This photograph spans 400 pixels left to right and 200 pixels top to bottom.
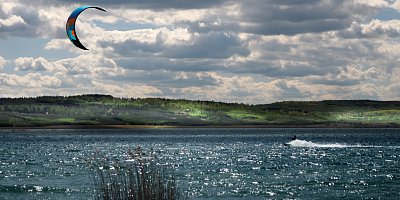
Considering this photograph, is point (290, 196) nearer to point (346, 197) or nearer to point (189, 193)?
point (346, 197)

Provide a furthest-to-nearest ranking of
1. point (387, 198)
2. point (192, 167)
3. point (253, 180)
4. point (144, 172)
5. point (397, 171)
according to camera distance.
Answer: point (192, 167), point (397, 171), point (253, 180), point (387, 198), point (144, 172)

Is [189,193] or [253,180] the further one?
[253,180]

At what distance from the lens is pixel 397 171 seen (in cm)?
8162

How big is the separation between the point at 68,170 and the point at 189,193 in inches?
1145

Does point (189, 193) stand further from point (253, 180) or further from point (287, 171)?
point (287, 171)

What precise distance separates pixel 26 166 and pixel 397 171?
47.5 metres

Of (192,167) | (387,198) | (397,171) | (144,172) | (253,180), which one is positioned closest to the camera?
(144,172)

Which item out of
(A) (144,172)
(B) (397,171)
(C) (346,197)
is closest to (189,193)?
(C) (346,197)

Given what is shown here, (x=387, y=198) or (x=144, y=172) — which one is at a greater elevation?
(x=144, y=172)

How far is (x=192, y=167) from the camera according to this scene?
89.3 m

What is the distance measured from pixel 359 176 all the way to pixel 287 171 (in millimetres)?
9642

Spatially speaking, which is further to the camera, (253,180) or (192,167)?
(192,167)

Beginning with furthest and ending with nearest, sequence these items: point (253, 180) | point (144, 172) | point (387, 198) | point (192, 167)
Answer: point (192, 167), point (253, 180), point (387, 198), point (144, 172)

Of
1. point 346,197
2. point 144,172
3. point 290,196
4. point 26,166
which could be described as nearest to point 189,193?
Answer: point 290,196
